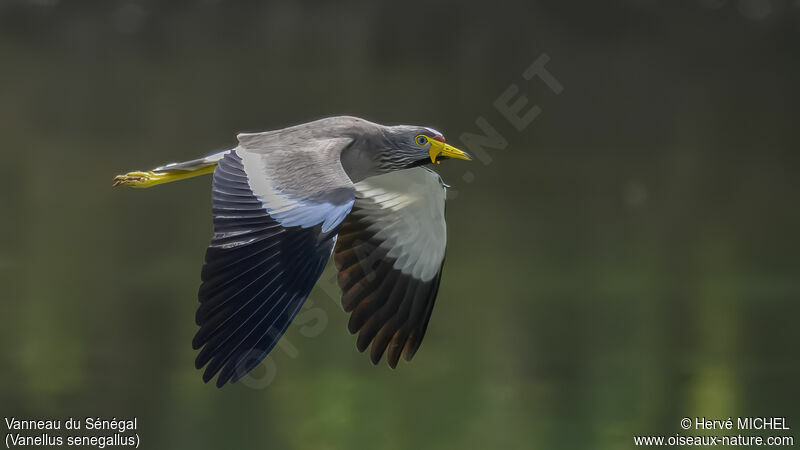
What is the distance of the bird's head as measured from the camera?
498 cm

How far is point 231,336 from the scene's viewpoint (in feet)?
13.3

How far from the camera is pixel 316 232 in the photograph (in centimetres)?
420

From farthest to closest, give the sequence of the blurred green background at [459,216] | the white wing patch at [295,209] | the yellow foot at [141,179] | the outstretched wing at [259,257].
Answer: the blurred green background at [459,216]
the yellow foot at [141,179]
the white wing patch at [295,209]
the outstretched wing at [259,257]

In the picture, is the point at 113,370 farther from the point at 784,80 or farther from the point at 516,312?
the point at 784,80

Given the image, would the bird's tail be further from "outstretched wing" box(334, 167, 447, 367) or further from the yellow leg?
"outstretched wing" box(334, 167, 447, 367)

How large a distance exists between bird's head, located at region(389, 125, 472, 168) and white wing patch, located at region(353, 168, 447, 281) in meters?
0.22

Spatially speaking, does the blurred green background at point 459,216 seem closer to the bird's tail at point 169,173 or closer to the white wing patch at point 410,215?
the white wing patch at point 410,215

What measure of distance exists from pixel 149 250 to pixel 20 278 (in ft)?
3.82

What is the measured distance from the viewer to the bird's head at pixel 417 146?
4977mm

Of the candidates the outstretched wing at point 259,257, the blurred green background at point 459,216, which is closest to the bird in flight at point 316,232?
the outstretched wing at point 259,257

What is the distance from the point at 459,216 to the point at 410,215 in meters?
7.10

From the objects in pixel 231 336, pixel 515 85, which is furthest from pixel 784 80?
pixel 231 336

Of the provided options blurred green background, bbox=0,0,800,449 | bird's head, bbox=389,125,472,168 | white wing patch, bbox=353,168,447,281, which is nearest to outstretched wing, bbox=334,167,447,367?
white wing patch, bbox=353,168,447,281

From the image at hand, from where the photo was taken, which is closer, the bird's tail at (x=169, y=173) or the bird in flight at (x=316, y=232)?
the bird in flight at (x=316, y=232)
